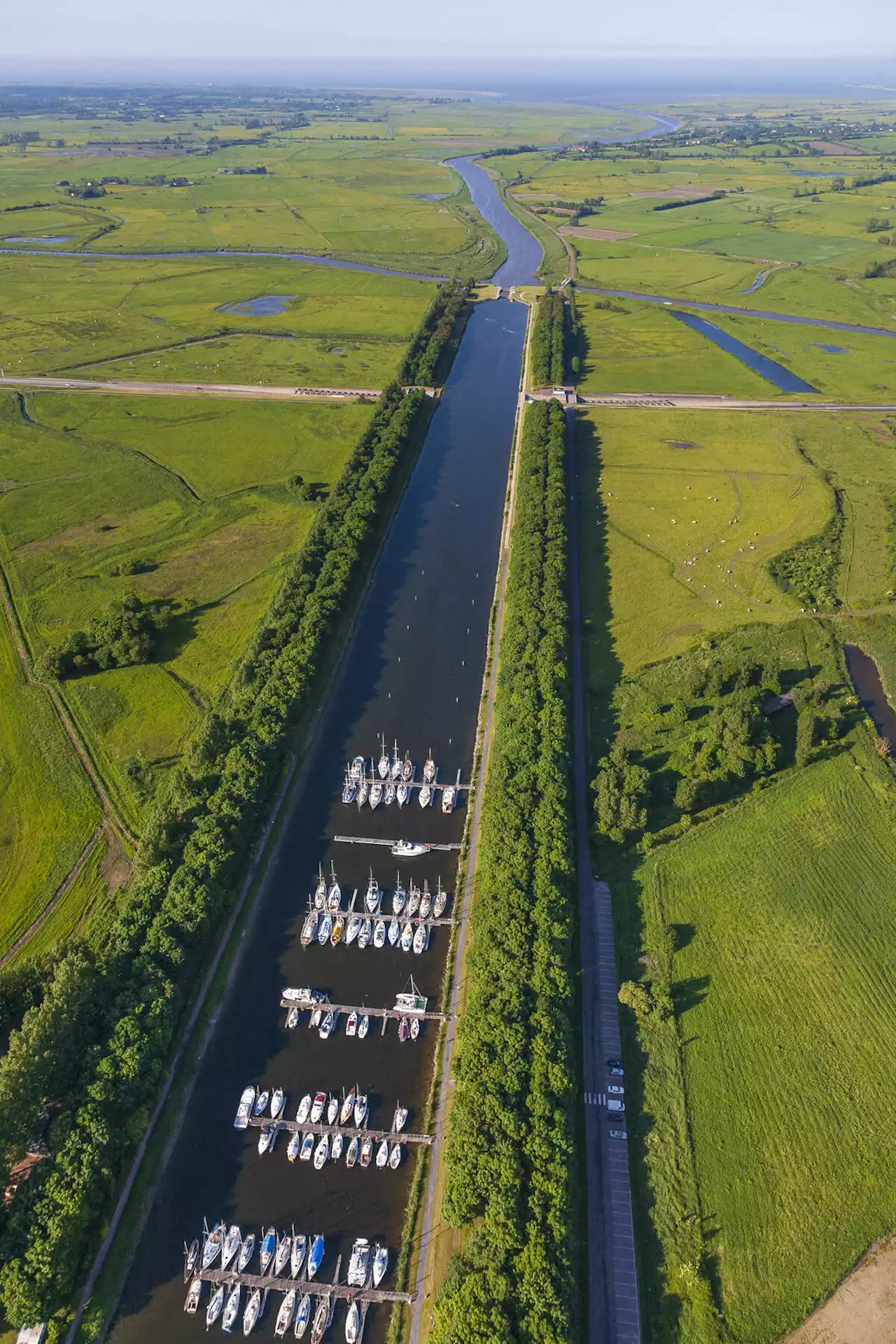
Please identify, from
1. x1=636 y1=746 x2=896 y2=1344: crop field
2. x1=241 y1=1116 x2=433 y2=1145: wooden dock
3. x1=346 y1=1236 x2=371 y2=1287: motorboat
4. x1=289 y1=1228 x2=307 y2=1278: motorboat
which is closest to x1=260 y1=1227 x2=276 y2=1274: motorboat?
x1=289 y1=1228 x2=307 y2=1278: motorboat

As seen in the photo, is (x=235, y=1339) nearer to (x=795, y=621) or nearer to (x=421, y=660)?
(x=421, y=660)

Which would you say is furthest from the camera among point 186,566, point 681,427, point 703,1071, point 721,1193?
point 681,427

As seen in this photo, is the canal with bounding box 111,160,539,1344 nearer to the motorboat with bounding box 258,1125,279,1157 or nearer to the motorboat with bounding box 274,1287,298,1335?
the motorboat with bounding box 258,1125,279,1157

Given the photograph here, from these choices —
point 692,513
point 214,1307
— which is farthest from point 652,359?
point 214,1307

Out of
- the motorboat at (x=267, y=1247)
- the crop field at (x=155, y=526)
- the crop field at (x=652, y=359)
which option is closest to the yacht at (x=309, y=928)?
the motorboat at (x=267, y=1247)

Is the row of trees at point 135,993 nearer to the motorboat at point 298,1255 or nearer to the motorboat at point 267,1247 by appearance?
the motorboat at point 267,1247

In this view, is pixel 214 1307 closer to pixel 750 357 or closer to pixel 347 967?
pixel 347 967

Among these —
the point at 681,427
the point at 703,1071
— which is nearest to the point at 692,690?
the point at 703,1071
